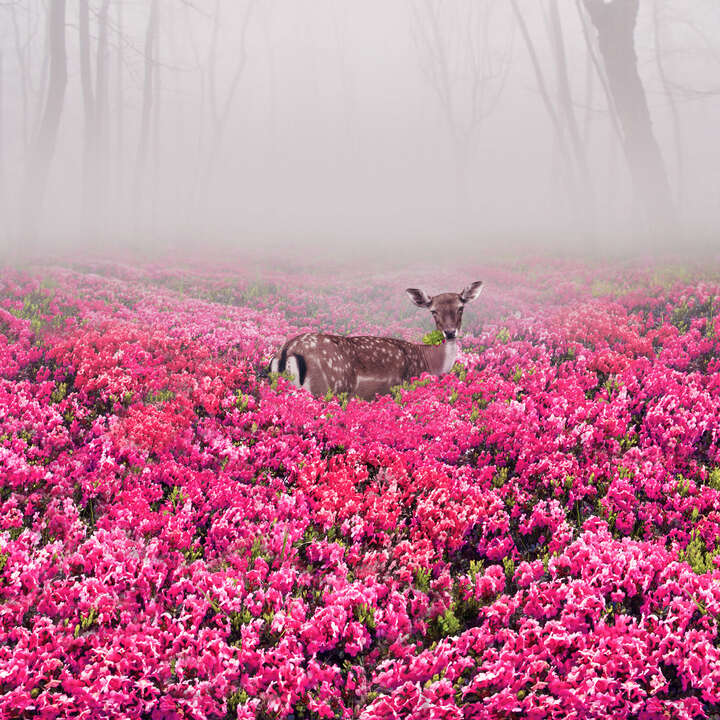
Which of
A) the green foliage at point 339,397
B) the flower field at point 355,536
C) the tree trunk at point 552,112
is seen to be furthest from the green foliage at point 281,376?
the tree trunk at point 552,112

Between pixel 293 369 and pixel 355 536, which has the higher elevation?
pixel 293 369

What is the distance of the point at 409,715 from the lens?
311cm

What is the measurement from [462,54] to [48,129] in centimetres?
5434

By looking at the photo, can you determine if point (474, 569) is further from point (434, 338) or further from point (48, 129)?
point (48, 129)

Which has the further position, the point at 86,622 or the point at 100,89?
the point at 100,89

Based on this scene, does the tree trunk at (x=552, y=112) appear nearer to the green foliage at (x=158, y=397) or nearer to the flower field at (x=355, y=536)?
the flower field at (x=355, y=536)

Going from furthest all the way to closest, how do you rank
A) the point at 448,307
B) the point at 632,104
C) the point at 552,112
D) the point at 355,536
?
the point at 552,112
the point at 632,104
the point at 448,307
the point at 355,536

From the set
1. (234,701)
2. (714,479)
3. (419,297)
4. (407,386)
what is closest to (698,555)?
(714,479)

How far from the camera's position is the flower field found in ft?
10.8

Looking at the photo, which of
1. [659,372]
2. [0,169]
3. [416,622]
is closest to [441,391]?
[659,372]

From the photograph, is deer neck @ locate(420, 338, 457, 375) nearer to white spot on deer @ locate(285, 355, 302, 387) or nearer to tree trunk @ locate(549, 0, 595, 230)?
white spot on deer @ locate(285, 355, 302, 387)

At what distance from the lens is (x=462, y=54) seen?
6456 centimetres

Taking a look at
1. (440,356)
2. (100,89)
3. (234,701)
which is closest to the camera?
(234,701)

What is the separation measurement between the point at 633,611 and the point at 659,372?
4952mm
